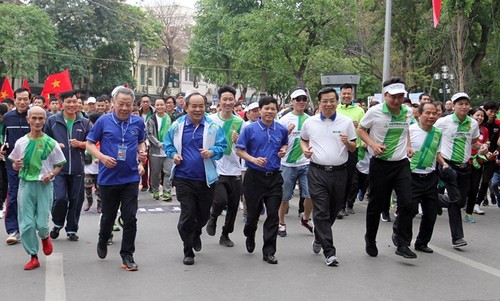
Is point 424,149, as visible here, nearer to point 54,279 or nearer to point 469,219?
point 469,219

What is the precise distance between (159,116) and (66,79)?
6.09 meters

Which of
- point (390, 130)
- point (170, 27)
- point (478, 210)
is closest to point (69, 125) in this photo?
point (390, 130)

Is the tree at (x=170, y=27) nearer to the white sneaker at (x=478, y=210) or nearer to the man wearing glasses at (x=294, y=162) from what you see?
the white sneaker at (x=478, y=210)

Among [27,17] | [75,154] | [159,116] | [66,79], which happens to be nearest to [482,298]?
[75,154]

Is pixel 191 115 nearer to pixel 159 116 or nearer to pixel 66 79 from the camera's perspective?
pixel 159 116

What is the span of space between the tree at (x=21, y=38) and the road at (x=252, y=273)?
32629mm

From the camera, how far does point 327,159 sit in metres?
7.17

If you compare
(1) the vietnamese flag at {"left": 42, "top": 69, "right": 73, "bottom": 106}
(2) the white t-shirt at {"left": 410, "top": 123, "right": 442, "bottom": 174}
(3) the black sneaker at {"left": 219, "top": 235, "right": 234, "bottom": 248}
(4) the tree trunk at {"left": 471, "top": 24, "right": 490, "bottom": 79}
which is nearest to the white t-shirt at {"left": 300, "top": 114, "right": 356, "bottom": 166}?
(2) the white t-shirt at {"left": 410, "top": 123, "right": 442, "bottom": 174}

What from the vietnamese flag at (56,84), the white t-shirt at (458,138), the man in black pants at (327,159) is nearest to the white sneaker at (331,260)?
the man in black pants at (327,159)

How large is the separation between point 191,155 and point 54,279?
1.89m

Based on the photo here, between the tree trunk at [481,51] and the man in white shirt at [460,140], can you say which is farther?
the tree trunk at [481,51]

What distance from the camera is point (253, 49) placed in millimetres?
32719

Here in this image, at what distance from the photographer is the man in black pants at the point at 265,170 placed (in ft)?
23.7

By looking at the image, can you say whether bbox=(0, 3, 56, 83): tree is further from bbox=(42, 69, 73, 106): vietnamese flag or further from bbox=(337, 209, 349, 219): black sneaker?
bbox=(337, 209, 349, 219): black sneaker
